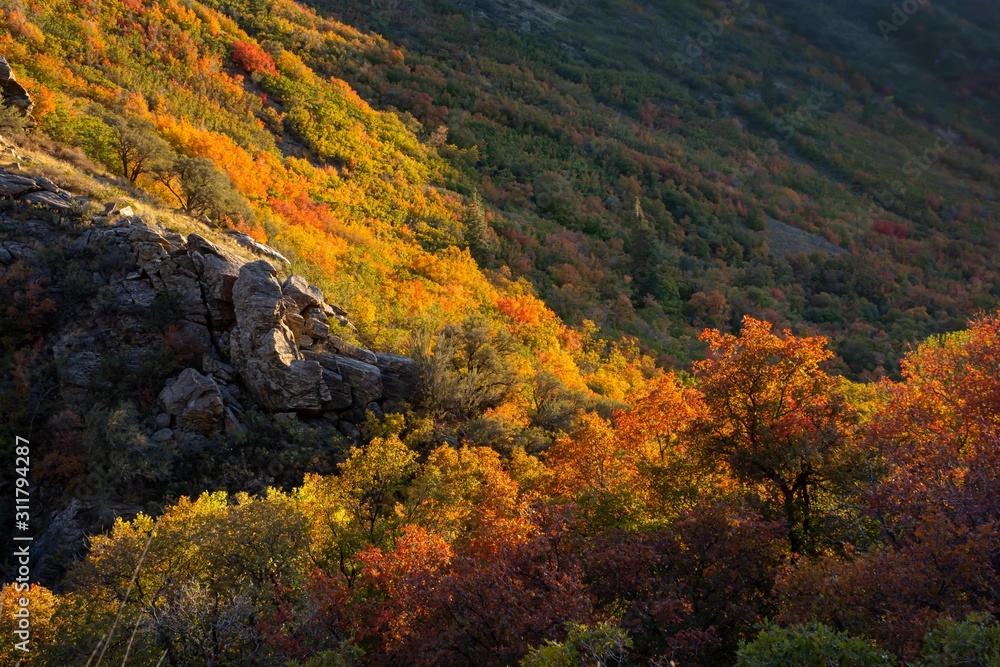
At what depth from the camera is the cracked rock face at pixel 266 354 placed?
1689cm

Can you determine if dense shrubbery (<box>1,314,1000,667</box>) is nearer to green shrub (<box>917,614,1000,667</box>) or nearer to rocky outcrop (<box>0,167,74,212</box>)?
green shrub (<box>917,614,1000,667</box>)

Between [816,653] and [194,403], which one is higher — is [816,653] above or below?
above

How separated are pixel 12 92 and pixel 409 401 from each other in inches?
742

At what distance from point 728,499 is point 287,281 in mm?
13884

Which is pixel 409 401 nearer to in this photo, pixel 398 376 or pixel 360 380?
pixel 398 376

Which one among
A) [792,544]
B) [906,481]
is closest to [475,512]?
[792,544]

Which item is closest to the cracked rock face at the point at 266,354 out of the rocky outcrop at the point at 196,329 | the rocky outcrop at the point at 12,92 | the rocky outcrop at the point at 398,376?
the rocky outcrop at the point at 196,329

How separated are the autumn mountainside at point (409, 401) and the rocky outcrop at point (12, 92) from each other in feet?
2.58

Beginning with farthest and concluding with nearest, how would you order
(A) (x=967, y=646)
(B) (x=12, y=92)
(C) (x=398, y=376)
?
(B) (x=12, y=92) < (C) (x=398, y=376) < (A) (x=967, y=646)

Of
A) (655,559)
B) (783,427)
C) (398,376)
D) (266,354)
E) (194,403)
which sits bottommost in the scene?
(194,403)

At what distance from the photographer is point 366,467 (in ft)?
48.0

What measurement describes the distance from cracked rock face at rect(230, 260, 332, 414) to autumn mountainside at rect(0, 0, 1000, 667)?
0.11 m

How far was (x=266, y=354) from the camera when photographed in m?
16.8

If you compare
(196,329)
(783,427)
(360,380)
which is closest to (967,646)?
(783,427)
